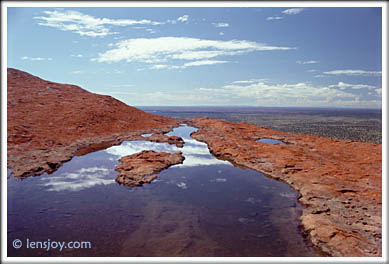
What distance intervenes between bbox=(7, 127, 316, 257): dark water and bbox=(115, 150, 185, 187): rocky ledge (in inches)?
24.1

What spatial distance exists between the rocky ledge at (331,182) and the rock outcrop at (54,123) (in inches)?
529

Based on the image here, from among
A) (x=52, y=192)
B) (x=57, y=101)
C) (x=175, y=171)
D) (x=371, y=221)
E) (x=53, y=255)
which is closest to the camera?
(x=53, y=255)

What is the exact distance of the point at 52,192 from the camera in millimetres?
11211

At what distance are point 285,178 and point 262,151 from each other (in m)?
6.03

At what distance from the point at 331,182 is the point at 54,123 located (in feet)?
96.3

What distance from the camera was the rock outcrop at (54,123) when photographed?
55.3 ft

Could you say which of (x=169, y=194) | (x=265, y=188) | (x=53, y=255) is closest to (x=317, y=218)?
(x=265, y=188)

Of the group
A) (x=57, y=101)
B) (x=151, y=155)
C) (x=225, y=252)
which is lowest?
(x=225, y=252)

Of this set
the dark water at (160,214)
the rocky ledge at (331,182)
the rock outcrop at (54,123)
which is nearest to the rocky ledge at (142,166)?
the dark water at (160,214)

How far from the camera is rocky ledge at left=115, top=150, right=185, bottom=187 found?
1310 cm

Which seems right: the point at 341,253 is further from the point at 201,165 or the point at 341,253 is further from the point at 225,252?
the point at 201,165

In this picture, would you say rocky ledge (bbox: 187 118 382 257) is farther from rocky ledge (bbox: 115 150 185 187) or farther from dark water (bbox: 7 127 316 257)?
rocky ledge (bbox: 115 150 185 187)

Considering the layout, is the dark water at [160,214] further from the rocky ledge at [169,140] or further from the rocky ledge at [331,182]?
the rocky ledge at [169,140]

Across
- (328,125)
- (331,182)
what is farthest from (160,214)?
(328,125)
